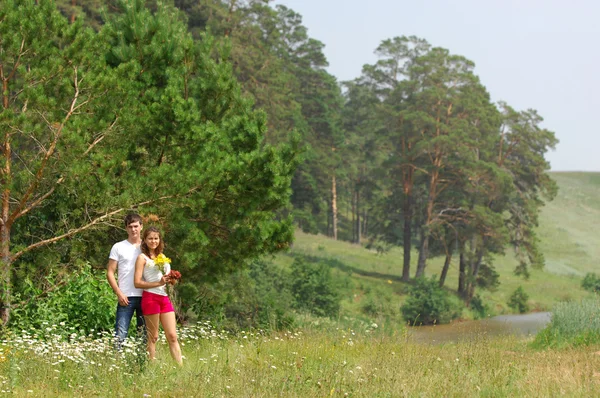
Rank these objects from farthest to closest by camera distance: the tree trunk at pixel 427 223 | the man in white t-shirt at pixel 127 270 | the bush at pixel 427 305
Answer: the tree trunk at pixel 427 223 < the bush at pixel 427 305 < the man in white t-shirt at pixel 127 270

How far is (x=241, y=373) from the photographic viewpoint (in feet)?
21.7

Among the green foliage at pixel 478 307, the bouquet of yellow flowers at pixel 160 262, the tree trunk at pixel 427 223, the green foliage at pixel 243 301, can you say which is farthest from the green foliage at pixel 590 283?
the bouquet of yellow flowers at pixel 160 262

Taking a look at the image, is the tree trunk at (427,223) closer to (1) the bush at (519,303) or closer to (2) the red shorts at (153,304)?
(1) the bush at (519,303)

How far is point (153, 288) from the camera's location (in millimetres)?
7352

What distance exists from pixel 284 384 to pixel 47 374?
2297 mm

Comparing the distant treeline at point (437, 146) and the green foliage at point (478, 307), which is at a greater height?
the distant treeline at point (437, 146)

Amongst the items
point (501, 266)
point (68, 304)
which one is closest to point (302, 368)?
point (68, 304)

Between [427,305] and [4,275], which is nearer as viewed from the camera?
[4,275]

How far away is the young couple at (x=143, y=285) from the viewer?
728 centimetres

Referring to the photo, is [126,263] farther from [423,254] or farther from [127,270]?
[423,254]

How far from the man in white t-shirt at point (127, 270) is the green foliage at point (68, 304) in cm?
276

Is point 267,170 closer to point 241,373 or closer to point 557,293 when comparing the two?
point 241,373

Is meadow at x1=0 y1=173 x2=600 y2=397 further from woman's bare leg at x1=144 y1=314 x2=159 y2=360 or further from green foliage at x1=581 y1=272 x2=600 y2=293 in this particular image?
green foliage at x1=581 y1=272 x2=600 y2=293

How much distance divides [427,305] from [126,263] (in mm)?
28291
